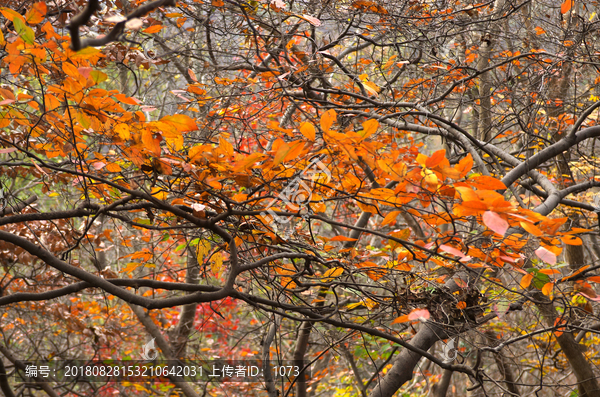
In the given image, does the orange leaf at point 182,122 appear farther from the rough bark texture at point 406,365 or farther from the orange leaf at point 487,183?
the rough bark texture at point 406,365

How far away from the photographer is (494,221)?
1061 millimetres

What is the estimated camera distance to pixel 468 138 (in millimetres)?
2623

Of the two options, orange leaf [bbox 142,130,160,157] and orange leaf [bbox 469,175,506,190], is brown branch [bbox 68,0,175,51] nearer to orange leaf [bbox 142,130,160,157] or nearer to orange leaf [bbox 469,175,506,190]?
orange leaf [bbox 142,130,160,157]

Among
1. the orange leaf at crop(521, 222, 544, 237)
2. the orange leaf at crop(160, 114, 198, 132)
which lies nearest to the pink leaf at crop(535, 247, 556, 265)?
the orange leaf at crop(521, 222, 544, 237)

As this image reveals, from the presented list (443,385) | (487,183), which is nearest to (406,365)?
(487,183)

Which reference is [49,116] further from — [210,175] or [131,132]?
[210,175]

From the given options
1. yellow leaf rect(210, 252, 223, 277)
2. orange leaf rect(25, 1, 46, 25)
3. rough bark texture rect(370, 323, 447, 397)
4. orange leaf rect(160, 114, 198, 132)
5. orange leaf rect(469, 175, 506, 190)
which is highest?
orange leaf rect(25, 1, 46, 25)

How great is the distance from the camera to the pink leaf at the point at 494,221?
1046mm

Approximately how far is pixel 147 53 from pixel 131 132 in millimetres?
1575

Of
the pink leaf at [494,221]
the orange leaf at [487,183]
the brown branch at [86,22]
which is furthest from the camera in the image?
the orange leaf at [487,183]

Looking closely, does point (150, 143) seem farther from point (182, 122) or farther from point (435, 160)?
A: point (435, 160)

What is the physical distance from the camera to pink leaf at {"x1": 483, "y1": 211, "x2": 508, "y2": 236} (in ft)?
3.43

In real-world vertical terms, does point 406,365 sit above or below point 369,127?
below

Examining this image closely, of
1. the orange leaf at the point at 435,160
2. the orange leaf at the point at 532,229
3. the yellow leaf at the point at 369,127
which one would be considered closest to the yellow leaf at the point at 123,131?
the yellow leaf at the point at 369,127
